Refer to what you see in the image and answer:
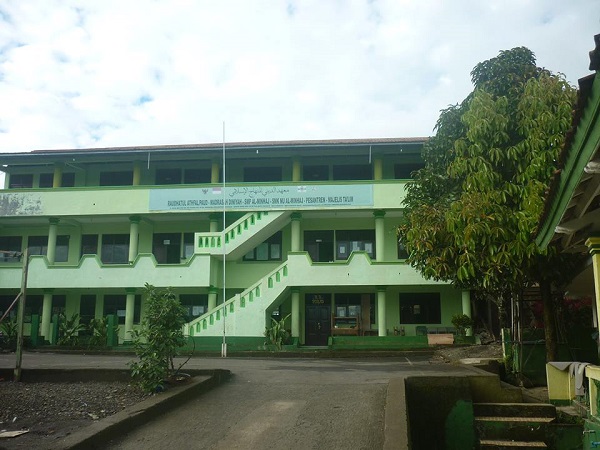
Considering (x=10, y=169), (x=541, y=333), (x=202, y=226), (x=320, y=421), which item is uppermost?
(x=10, y=169)

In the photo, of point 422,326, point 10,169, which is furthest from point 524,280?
point 10,169

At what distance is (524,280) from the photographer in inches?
487

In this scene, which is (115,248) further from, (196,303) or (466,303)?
Answer: (466,303)

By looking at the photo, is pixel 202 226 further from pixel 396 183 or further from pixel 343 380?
pixel 343 380

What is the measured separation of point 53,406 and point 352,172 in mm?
20316

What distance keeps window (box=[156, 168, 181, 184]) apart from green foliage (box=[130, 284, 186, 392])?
1950 cm

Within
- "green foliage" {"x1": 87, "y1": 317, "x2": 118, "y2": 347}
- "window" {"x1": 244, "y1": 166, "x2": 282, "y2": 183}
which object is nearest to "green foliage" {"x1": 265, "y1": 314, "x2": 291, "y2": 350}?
"green foliage" {"x1": 87, "y1": 317, "x2": 118, "y2": 347}

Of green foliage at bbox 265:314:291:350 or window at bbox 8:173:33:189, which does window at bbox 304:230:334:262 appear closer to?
green foliage at bbox 265:314:291:350

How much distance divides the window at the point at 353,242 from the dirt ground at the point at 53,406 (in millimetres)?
17582

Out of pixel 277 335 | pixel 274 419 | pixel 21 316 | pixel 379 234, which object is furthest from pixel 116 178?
pixel 274 419

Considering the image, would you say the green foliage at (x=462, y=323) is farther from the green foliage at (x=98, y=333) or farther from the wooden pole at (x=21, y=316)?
the wooden pole at (x=21, y=316)

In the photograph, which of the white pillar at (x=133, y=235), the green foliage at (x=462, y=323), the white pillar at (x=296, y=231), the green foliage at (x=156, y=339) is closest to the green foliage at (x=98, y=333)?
→ the white pillar at (x=133, y=235)

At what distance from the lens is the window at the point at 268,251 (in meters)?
26.9

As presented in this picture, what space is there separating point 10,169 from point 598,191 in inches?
1152
